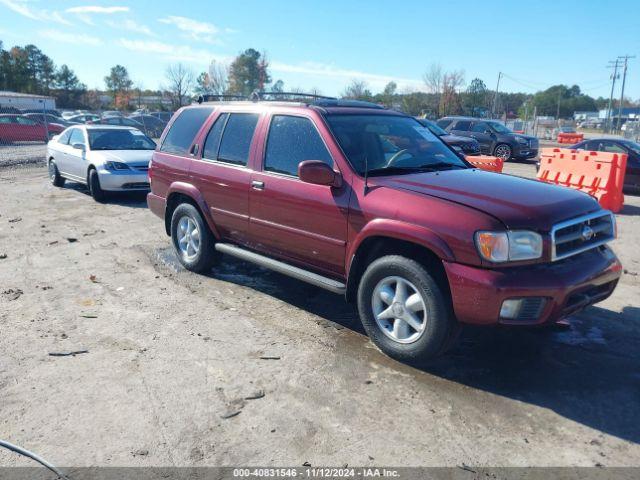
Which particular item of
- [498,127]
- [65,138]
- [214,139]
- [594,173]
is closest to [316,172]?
[214,139]

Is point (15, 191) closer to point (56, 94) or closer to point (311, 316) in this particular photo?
point (311, 316)

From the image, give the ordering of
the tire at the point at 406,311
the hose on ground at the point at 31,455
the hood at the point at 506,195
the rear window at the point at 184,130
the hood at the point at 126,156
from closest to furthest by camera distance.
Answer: the hose on ground at the point at 31,455 < the hood at the point at 506,195 < the tire at the point at 406,311 < the rear window at the point at 184,130 < the hood at the point at 126,156

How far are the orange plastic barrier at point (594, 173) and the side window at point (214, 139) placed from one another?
721 cm

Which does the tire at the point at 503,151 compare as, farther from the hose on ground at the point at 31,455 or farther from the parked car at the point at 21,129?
the parked car at the point at 21,129

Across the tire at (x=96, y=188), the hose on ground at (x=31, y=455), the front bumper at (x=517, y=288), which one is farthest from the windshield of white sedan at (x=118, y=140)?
the front bumper at (x=517, y=288)

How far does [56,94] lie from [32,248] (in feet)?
255

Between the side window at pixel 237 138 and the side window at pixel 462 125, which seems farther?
the side window at pixel 462 125

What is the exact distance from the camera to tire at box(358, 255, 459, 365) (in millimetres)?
3654

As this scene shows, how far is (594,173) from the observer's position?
10539mm

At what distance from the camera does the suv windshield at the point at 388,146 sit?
446 centimetres

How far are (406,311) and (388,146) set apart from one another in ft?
5.29

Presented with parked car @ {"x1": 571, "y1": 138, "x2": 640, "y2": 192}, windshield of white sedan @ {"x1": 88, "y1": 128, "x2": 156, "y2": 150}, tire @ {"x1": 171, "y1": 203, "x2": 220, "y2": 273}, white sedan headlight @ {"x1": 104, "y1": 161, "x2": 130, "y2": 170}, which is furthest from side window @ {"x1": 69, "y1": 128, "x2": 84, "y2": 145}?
parked car @ {"x1": 571, "y1": 138, "x2": 640, "y2": 192}

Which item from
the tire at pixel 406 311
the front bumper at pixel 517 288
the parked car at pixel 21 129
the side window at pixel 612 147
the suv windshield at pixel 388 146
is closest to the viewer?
the front bumper at pixel 517 288

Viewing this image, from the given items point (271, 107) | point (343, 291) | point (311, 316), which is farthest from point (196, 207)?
point (343, 291)
